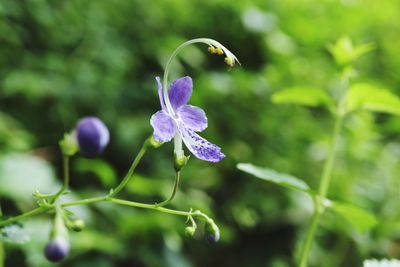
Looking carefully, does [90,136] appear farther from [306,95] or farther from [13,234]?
[306,95]

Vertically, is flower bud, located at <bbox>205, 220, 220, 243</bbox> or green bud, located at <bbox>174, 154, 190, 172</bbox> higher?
green bud, located at <bbox>174, 154, 190, 172</bbox>

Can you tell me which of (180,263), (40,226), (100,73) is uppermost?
(100,73)

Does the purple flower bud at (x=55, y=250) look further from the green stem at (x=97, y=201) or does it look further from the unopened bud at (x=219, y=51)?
the unopened bud at (x=219, y=51)

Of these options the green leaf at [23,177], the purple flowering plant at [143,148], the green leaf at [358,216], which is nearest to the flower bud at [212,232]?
the purple flowering plant at [143,148]

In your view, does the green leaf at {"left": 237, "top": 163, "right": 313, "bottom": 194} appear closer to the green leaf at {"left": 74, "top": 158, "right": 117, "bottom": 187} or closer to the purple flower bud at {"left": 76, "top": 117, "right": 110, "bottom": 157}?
the purple flower bud at {"left": 76, "top": 117, "right": 110, "bottom": 157}

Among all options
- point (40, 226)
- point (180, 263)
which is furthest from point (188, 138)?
point (180, 263)

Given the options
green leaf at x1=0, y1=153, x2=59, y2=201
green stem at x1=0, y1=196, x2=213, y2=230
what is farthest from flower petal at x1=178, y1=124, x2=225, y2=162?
green leaf at x1=0, y1=153, x2=59, y2=201

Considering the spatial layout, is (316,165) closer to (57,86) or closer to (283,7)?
(283,7)
